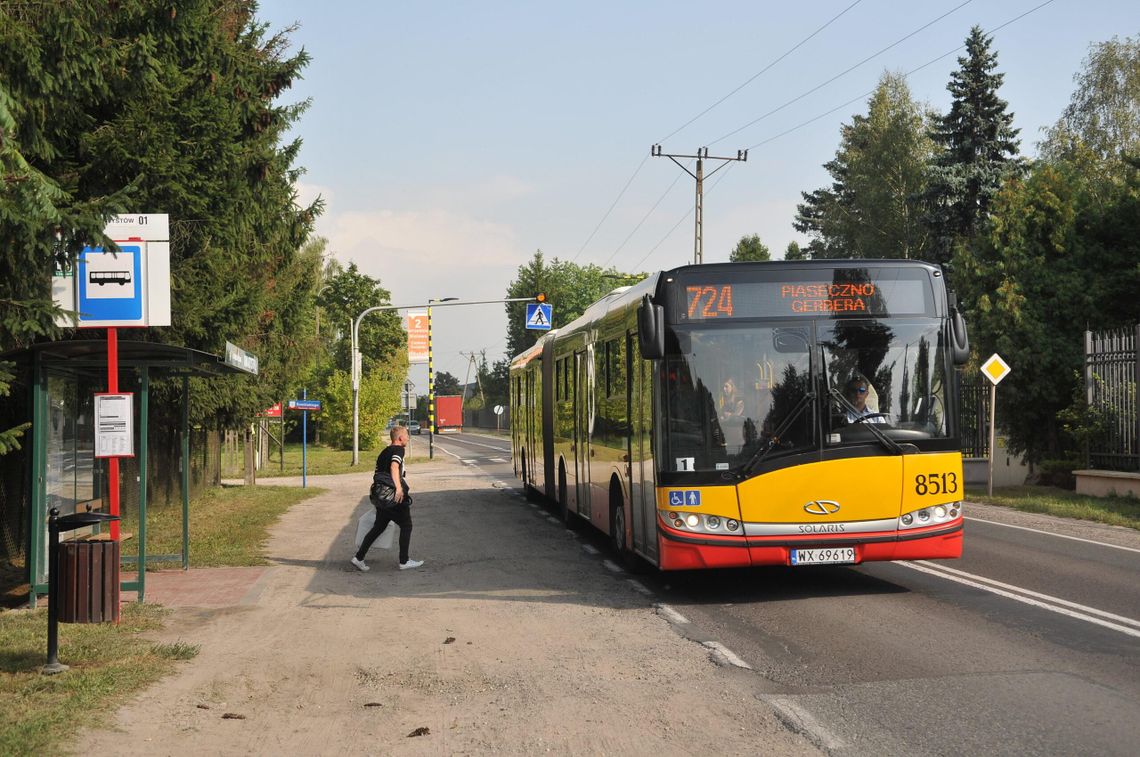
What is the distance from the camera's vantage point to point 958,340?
11.0m

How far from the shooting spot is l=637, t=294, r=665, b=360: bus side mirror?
10328 mm

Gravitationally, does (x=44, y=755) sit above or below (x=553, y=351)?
below

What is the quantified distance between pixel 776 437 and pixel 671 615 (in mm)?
1787

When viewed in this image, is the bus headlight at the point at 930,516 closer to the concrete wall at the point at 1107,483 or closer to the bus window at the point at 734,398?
the bus window at the point at 734,398

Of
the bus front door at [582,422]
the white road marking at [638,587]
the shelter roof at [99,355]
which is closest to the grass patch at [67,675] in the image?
the shelter roof at [99,355]

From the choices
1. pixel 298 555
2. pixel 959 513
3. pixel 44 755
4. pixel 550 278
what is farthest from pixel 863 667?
pixel 550 278

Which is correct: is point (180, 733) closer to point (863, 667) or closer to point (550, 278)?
point (863, 667)

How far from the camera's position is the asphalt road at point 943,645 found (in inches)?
249

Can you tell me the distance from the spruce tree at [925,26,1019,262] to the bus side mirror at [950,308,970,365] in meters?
37.7

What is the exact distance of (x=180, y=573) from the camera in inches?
552

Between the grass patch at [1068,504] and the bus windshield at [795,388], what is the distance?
8507 millimetres

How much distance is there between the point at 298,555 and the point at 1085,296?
2013 centimetres

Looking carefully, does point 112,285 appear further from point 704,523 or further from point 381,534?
point 704,523

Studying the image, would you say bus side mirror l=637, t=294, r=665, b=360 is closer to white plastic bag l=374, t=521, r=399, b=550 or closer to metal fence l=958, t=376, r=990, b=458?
white plastic bag l=374, t=521, r=399, b=550
